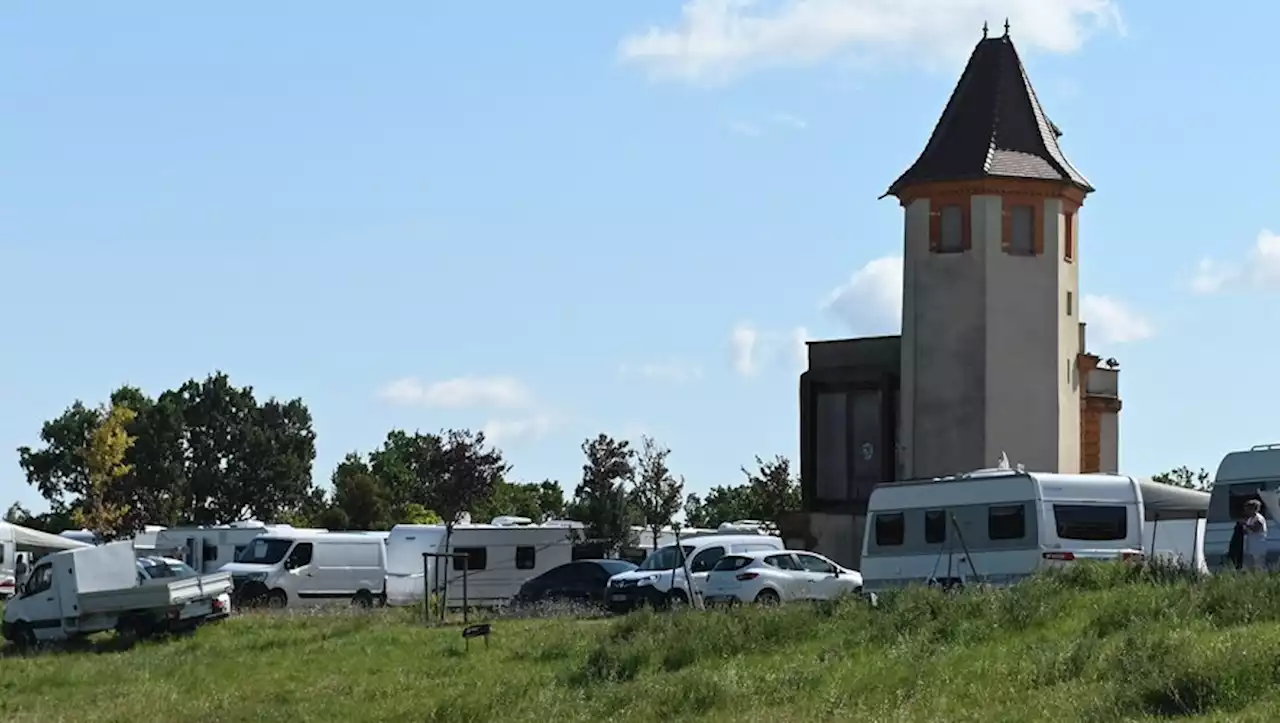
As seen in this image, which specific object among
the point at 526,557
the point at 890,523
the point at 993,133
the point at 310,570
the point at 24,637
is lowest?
the point at 24,637

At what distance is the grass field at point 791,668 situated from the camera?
18031 millimetres

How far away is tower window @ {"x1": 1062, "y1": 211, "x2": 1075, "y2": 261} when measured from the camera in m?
57.9

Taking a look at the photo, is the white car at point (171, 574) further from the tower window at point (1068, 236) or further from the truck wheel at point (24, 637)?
the tower window at point (1068, 236)

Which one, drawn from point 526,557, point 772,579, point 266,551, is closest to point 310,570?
point 266,551

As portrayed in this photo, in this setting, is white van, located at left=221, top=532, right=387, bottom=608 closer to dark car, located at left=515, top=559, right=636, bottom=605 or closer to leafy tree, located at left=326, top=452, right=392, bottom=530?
dark car, located at left=515, top=559, right=636, bottom=605

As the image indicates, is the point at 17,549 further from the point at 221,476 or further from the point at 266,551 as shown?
the point at 221,476

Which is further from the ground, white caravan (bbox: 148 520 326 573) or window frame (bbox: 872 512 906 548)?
window frame (bbox: 872 512 906 548)

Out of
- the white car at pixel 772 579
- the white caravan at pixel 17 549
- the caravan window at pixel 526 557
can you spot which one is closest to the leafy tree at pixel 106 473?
the white caravan at pixel 17 549

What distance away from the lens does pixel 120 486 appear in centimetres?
9562

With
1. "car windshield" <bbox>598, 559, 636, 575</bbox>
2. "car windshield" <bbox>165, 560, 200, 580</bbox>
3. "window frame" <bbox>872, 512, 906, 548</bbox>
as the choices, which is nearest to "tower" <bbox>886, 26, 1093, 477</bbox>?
"car windshield" <bbox>598, 559, 636, 575</bbox>

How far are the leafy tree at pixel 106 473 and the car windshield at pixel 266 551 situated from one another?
119ft

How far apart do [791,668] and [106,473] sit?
68.8 metres

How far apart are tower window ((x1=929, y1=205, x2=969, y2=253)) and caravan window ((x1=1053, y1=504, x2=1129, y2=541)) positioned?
82.0 feet

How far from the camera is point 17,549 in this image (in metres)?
55.3
